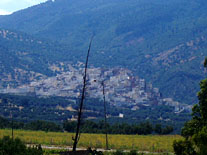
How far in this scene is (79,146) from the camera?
58.1m

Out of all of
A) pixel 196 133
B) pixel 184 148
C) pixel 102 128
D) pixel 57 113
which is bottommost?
pixel 184 148

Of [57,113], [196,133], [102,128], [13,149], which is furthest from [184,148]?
[57,113]

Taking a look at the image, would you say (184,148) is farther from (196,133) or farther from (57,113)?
(57,113)

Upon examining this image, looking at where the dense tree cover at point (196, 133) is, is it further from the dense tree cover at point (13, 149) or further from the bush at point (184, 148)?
the dense tree cover at point (13, 149)

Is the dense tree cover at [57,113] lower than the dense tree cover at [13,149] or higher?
higher

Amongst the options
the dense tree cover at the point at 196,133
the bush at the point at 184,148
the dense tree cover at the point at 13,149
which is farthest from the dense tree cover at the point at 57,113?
the dense tree cover at the point at 13,149

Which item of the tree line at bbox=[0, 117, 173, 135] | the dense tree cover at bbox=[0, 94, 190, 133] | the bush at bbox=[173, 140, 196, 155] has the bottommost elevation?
the bush at bbox=[173, 140, 196, 155]

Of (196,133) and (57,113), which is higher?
(57,113)

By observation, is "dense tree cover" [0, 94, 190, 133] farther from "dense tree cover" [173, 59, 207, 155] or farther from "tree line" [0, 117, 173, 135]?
"dense tree cover" [173, 59, 207, 155]

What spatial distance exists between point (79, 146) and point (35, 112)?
3944 inches

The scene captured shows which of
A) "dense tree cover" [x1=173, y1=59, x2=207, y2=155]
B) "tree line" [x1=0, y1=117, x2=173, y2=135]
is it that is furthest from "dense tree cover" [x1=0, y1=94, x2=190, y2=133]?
"dense tree cover" [x1=173, y1=59, x2=207, y2=155]

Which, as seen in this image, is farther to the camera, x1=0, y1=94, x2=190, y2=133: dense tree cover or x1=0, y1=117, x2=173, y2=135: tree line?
x1=0, y1=94, x2=190, y2=133: dense tree cover

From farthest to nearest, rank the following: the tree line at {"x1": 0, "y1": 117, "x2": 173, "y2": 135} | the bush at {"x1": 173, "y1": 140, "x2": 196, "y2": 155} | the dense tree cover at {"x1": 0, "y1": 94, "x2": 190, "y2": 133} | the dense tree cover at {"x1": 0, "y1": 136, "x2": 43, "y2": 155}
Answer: the dense tree cover at {"x1": 0, "y1": 94, "x2": 190, "y2": 133}, the tree line at {"x1": 0, "y1": 117, "x2": 173, "y2": 135}, the bush at {"x1": 173, "y1": 140, "x2": 196, "y2": 155}, the dense tree cover at {"x1": 0, "y1": 136, "x2": 43, "y2": 155}

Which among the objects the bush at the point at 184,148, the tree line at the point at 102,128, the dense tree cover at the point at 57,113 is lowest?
the bush at the point at 184,148
